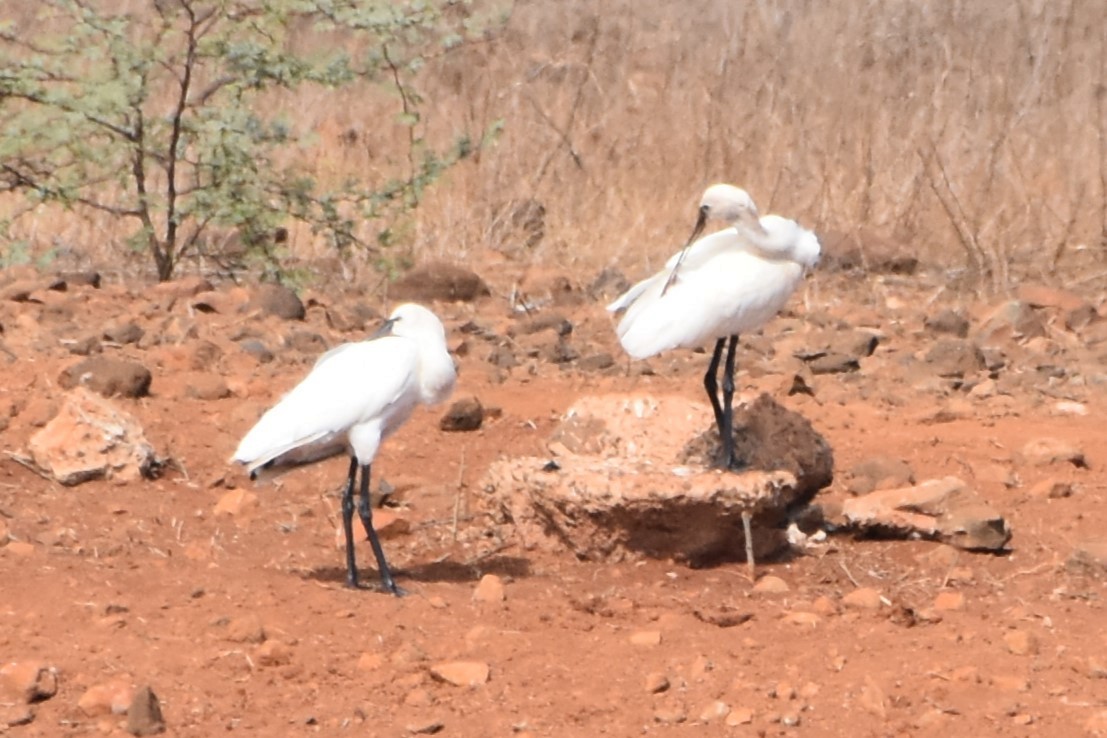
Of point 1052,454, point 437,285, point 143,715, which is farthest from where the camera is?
point 437,285

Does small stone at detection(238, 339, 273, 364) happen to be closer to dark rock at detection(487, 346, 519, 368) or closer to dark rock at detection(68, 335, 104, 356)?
dark rock at detection(68, 335, 104, 356)

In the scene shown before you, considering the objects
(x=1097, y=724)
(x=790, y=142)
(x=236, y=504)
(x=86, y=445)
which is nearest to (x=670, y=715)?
(x=1097, y=724)

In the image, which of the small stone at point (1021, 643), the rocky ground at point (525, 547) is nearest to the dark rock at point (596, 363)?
the rocky ground at point (525, 547)

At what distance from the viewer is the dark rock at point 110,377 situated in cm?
780

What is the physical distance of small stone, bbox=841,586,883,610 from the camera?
5.61 meters

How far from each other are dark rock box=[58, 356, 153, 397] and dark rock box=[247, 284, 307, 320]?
6.24 feet

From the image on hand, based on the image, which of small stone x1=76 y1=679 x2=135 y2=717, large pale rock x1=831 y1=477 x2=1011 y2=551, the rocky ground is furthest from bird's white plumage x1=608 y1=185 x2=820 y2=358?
small stone x1=76 y1=679 x2=135 y2=717

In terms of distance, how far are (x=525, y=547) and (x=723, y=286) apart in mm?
1182

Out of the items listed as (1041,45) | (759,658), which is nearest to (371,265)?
(1041,45)

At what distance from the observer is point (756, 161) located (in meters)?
13.0

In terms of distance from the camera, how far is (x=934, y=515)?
646 cm

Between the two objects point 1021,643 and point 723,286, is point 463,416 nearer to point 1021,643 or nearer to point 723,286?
point 723,286

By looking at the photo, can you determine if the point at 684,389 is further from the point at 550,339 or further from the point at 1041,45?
the point at 1041,45

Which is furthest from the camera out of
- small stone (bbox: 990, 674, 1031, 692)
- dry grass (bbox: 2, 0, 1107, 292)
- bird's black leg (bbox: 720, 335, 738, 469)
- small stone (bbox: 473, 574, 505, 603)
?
dry grass (bbox: 2, 0, 1107, 292)
